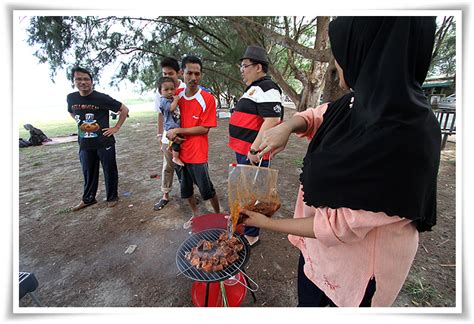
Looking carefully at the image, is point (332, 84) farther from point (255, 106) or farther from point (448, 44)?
point (448, 44)

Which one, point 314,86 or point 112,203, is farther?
point 314,86

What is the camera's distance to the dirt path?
2037mm

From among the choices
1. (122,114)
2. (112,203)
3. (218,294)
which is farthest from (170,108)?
(112,203)

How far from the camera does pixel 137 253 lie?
258 centimetres

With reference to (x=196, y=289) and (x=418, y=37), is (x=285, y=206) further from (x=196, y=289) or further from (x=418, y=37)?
(x=418, y=37)

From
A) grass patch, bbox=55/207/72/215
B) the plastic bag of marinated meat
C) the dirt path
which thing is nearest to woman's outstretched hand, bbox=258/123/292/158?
the plastic bag of marinated meat

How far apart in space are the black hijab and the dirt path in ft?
5.42

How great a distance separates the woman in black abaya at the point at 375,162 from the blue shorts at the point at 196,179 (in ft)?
5.94

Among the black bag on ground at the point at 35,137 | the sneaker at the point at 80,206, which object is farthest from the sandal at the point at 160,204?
Answer: the black bag on ground at the point at 35,137

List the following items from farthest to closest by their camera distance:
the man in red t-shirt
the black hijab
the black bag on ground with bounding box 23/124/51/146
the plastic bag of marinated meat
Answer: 1. the black bag on ground with bounding box 23/124/51/146
2. the man in red t-shirt
3. the plastic bag of marinated meat
4. the black hijab

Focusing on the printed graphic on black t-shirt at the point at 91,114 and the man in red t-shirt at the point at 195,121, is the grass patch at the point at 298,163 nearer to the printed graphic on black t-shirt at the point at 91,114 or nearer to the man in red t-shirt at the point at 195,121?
the man in red t-shirt at the point at 195,121

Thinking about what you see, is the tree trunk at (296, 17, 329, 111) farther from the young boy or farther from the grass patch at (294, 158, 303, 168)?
the young boy

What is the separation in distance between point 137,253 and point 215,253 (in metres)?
1.56

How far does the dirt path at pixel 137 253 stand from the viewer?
2.04m
